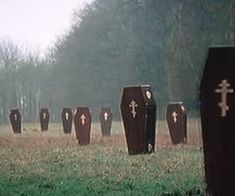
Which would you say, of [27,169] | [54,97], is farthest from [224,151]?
[54,97]

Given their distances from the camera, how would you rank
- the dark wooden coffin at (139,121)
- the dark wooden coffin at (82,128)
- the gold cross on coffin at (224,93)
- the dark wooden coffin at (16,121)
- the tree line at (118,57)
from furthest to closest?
the tree line at (118,57), the dark wooden coffin at (16,121), the dark wooden coffin at (82,128), the dark wooden coffin at (139,121), the gold cross on coffin at (224,93)

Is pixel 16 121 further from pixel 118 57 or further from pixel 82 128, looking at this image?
pixel 118 57

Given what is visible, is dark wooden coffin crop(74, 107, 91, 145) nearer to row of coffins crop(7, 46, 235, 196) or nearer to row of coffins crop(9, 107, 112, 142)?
row of coffins crop(9, 107, 112, 142)

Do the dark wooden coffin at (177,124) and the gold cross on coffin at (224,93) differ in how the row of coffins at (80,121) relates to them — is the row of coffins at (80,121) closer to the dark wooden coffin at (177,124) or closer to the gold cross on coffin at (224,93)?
the dark wooden coffin at (177,124)

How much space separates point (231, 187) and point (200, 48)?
2667 centimetres

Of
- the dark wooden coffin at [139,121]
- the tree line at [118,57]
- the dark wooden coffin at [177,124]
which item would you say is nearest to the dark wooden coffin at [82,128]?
the dark wooden coffin at [177,124]

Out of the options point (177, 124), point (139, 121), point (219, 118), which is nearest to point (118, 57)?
point (177, 124)

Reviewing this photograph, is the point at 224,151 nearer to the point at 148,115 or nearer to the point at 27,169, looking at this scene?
the point at 27,169

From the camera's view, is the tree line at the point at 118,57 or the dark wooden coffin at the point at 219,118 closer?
the dark wooden coffin at the point at 219,118

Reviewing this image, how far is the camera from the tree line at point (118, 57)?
32.0 meters

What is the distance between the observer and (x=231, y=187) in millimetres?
6375

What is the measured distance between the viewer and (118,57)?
42781 millimetres

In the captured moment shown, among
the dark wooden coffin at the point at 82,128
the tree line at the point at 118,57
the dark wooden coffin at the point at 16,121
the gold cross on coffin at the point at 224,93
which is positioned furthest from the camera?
the tree line at the point at 118,57

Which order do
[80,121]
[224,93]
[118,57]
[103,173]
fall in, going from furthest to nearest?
[118,57] → [80,121] → [103,173] → [224,93]
